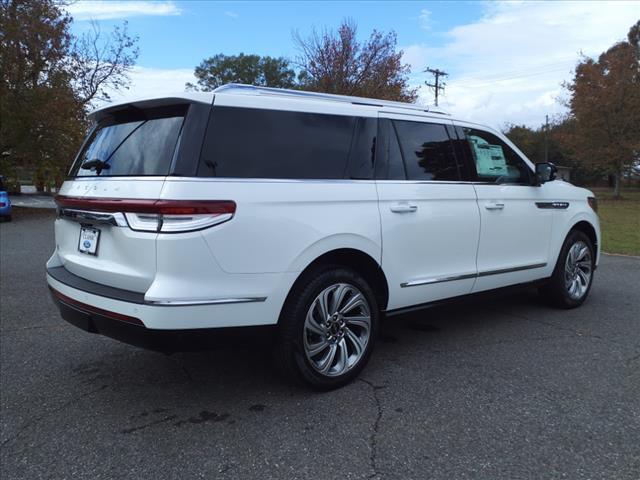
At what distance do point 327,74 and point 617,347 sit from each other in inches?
763

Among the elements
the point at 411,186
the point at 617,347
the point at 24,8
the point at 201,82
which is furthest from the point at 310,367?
the point at 201,82

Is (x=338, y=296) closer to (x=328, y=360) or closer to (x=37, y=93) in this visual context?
(x=328, y=360)

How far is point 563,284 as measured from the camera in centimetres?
539

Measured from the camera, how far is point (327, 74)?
862 inches

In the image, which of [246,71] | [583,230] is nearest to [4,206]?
[583,230]

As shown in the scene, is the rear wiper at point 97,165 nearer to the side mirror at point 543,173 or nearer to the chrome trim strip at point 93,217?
the chrome trim strip at point 93,217

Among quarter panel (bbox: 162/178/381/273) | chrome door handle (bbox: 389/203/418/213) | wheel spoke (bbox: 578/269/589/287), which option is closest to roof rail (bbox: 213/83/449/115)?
quarter panel (bbox: 162/178/381/273)

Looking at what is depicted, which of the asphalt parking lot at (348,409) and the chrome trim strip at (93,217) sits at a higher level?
the chrome trim strip at (93,217)

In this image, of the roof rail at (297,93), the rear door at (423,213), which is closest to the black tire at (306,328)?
the rear door at (423,213)

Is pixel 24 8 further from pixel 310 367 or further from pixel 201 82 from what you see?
pixel 201 82

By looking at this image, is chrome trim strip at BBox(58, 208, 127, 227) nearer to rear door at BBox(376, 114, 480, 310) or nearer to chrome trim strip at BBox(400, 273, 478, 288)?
rear door at BBox(376, 114, 480, 310)

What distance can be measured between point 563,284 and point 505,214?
4.42 feet

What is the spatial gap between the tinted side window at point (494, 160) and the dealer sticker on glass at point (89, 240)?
3.04 m

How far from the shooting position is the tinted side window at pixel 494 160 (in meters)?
4.51
